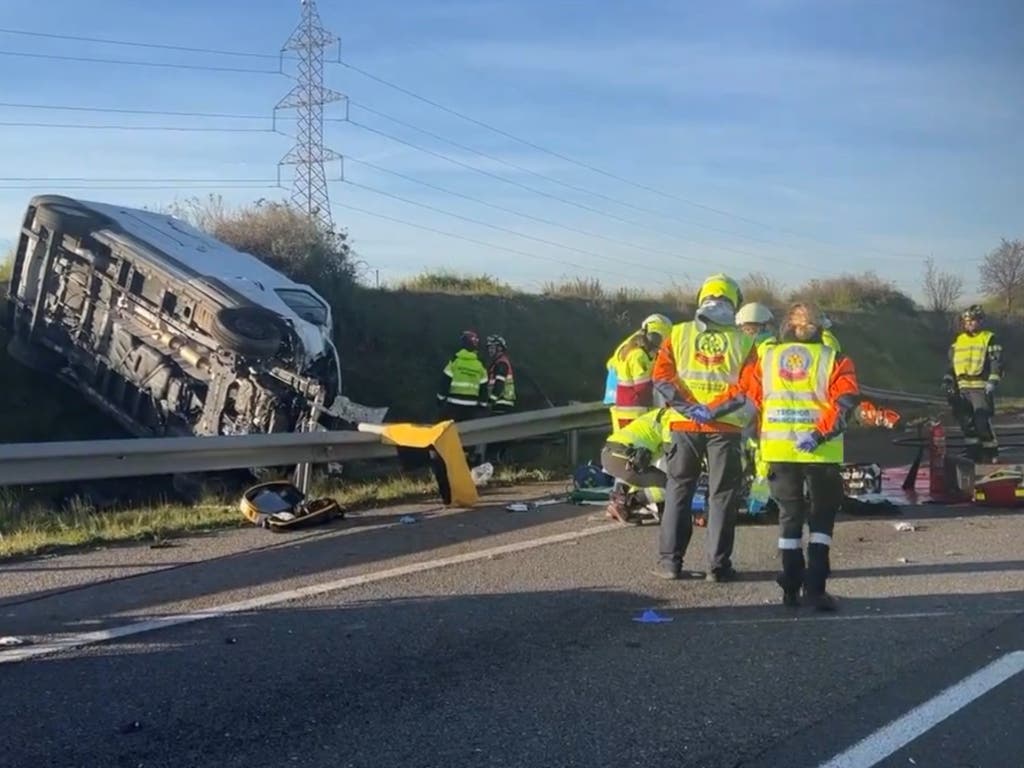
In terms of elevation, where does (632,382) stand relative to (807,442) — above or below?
above

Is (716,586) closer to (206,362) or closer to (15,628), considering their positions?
(15,628)

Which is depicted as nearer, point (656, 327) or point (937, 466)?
point (656, 327)

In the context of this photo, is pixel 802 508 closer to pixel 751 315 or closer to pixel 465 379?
pixel 751 315

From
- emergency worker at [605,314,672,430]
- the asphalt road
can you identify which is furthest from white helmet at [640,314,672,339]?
the asphalt road

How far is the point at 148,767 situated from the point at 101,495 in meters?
8.50

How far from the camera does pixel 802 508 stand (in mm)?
6266

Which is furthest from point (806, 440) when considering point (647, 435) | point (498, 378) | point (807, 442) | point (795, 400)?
point (498, 378)

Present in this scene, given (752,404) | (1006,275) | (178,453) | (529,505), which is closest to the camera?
(752,404)

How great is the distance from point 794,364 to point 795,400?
8.0 inches

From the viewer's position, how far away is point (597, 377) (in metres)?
21.2

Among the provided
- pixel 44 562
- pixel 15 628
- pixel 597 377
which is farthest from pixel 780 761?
pixel 597 377

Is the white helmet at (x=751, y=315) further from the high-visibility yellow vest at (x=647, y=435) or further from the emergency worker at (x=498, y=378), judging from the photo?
the emergency worker at (x=498, y=378)

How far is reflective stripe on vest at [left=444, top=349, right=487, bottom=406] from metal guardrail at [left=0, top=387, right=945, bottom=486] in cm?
259

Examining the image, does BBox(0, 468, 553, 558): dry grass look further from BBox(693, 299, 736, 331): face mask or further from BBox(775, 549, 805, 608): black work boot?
BBox(775, 549, 805, 608): black work boot
